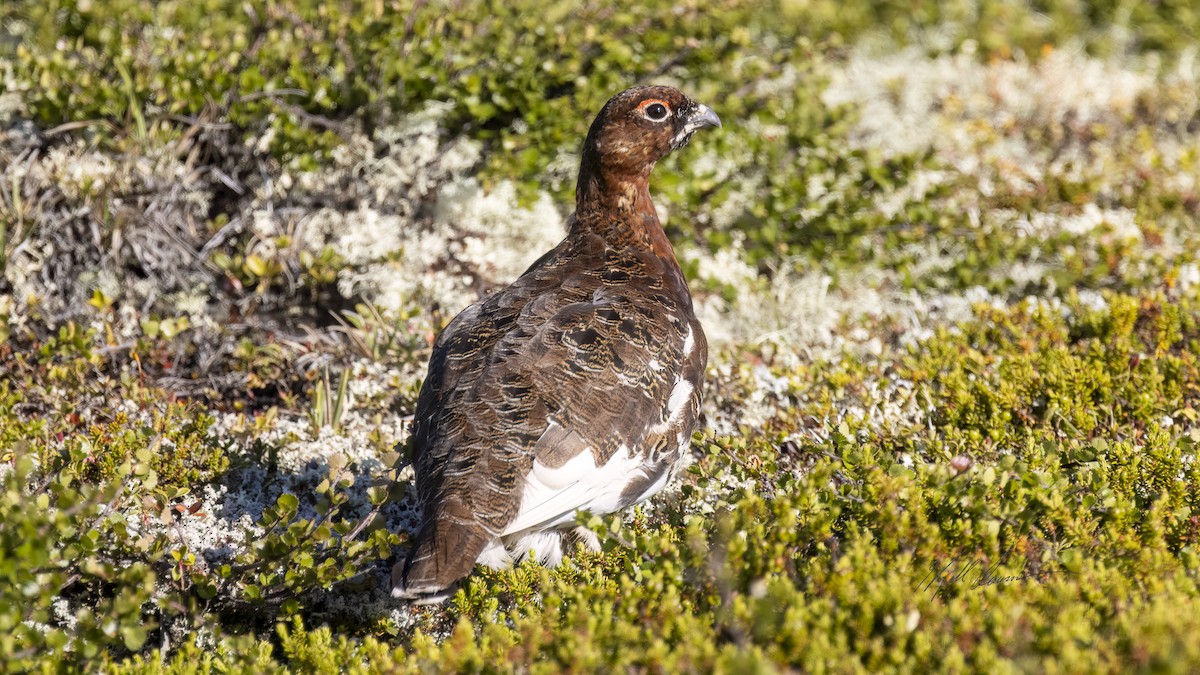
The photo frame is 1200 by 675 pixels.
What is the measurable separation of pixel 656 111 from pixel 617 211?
0.50 m

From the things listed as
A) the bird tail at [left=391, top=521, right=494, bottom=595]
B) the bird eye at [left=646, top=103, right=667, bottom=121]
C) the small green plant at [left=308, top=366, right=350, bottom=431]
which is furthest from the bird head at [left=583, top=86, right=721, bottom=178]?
the bird tail at [left=391, top=521, right=494, bottom=595]

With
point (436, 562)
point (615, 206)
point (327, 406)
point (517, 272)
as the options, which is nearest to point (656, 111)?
point (615, 206)

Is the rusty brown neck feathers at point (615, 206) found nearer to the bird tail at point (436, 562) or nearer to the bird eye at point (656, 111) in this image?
the bird eye at point (656, 111)

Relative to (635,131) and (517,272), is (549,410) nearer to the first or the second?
(635,131)

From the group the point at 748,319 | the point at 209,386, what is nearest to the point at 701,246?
the point at 748,319

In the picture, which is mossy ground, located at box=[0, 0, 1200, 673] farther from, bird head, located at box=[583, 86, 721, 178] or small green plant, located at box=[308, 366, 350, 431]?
bird head, located at box=[583, 86, 721, 178]

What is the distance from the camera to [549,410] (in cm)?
370

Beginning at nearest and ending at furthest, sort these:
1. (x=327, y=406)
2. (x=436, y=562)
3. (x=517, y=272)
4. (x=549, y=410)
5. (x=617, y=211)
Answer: (x=436, y=562) → (x=549, y=410) → (x=617, y=211) → (x=327, y=406) → (x=517, y=272)

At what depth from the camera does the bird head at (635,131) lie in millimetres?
4707

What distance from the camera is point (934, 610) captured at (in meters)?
2.81

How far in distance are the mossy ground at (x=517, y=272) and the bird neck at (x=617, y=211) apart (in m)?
0.86

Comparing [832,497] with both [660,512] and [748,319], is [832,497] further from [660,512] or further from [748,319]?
[748,319]

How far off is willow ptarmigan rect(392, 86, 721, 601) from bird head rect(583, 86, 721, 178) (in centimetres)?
44

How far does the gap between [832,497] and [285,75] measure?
3.96 meters
